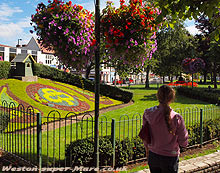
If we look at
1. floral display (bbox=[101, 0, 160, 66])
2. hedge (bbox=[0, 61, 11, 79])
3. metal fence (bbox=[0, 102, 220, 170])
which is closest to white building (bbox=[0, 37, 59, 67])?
hedge (bbox=[0, 61, 11, 79])

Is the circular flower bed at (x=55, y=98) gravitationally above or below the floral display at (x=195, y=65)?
below

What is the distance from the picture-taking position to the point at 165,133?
131 inches

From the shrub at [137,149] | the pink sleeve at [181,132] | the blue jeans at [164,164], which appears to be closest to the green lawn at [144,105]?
the shrub at [137,149]

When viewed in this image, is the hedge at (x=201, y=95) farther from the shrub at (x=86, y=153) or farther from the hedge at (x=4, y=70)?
the hedge at (x=4, y=70)

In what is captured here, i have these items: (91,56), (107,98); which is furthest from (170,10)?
(107,98)

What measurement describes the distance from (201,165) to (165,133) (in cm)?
340

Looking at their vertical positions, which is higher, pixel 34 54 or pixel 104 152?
pixel 34 54

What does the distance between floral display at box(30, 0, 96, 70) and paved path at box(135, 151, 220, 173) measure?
3263 millimetres

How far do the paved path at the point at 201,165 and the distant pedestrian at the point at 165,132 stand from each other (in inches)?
89.9

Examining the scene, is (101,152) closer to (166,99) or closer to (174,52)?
(166,99)

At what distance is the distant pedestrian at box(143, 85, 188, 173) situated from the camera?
329 centimetres

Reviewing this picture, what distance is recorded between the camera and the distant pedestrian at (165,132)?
10.8 ft

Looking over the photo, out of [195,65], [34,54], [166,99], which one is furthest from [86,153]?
[34,54]

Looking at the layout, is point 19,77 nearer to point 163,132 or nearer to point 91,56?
point 91,56
